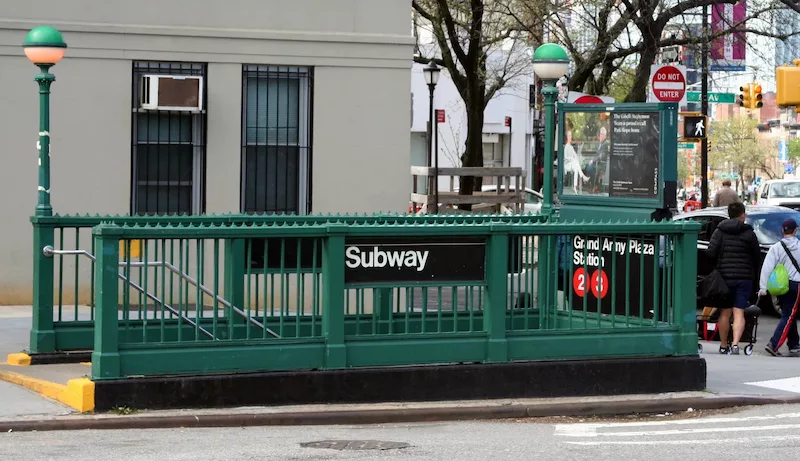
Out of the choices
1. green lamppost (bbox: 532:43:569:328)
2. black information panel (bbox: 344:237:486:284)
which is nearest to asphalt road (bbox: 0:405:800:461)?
black information panel (bbox: 344:237:486:284)

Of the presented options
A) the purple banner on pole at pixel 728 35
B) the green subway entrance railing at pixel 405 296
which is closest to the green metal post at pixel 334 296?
the green subway entrance railing at pixel 405 296

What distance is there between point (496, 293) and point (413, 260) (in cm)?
77

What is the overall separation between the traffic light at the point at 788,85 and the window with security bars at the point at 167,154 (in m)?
7.20

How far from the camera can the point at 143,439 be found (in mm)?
8484

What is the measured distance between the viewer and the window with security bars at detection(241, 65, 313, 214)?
634 inches

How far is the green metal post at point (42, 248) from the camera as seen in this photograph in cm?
1088

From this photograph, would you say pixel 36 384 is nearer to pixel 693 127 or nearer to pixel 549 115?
pixel 549 115

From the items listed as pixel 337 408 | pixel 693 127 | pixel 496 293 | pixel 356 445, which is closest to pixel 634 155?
pixel 496 293

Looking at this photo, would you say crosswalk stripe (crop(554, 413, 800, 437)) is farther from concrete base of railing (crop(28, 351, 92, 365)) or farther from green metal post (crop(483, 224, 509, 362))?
concrete base of railing (crop(28, 351, 92, 365))

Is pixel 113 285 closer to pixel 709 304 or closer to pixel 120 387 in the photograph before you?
pixel 120 387

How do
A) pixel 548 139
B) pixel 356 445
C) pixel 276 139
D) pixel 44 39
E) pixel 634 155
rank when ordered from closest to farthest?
pixel 356 445, pixel 44 39, pixel 548 139, pixel 634 155, pixel 276 139

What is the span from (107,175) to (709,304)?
7551mm

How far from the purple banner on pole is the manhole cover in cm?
1761

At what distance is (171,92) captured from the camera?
15.4 metres
